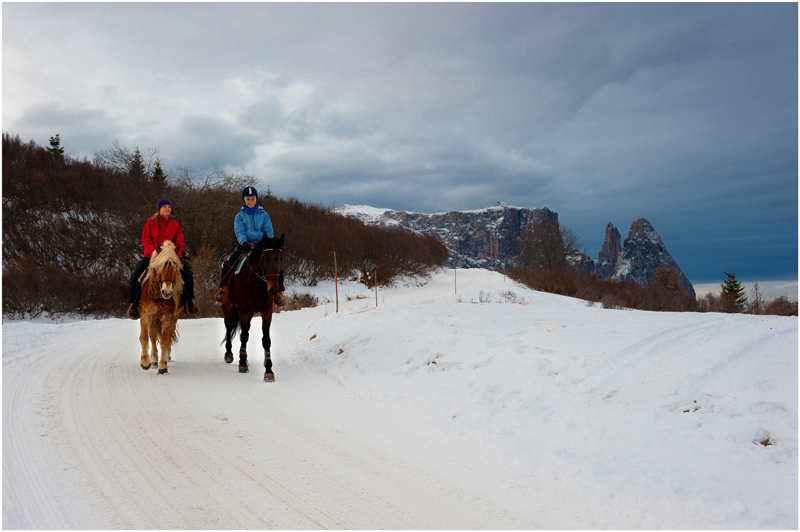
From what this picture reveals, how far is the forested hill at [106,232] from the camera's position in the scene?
1828 cm

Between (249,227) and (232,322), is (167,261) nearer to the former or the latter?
(249,227)

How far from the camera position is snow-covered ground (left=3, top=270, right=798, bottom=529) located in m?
2.66

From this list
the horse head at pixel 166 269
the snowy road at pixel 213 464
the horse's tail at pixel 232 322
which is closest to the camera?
the snowy road at pixel 213 464

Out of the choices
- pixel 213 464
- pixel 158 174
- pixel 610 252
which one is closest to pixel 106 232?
pixel 158 174

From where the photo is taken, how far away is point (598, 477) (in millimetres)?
3133

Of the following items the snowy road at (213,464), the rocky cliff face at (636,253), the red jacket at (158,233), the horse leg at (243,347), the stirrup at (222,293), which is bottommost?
the snowy road at (213,464)

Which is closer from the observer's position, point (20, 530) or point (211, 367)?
point (20, 530)

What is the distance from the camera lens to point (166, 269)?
616 centimetres

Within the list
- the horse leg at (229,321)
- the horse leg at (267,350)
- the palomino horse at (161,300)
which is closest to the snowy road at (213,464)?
the horse leg at (267,350)

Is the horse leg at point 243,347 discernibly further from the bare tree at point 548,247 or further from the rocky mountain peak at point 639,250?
the rocky mountain peak at point 639,250

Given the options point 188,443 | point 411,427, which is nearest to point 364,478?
point 411,427

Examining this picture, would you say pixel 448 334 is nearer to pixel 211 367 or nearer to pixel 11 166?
pixel 211 367

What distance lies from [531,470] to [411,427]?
1351mm

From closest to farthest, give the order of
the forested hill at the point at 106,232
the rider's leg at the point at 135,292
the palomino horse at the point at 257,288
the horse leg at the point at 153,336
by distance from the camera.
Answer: the palomino horse at the point at 257,288 → the horse leg at the point at 153,336 → the rider's leg at the point at 135,292 → the forested hill at the point at 106,232
